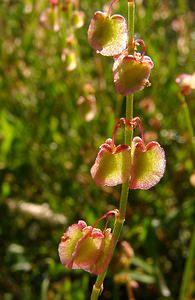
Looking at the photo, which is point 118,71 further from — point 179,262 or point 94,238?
point 179,262

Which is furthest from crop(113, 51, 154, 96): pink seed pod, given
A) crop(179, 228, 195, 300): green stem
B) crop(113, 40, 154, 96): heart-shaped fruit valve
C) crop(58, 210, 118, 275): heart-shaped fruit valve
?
crop(179, 228, 195, 300): green stem

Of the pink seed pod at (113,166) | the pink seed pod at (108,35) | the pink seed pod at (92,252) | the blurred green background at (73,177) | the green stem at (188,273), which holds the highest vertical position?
the blurred green background at (73,177)

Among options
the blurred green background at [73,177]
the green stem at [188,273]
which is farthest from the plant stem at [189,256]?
the blurred green background at [73,177]

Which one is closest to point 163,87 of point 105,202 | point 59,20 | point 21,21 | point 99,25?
point 105,202

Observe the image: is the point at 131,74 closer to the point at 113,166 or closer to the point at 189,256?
the point at 113,166

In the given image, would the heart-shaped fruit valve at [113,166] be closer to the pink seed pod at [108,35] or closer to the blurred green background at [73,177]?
the pink seed pod at [108,35]

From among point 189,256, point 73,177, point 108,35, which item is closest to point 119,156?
point 108,35
